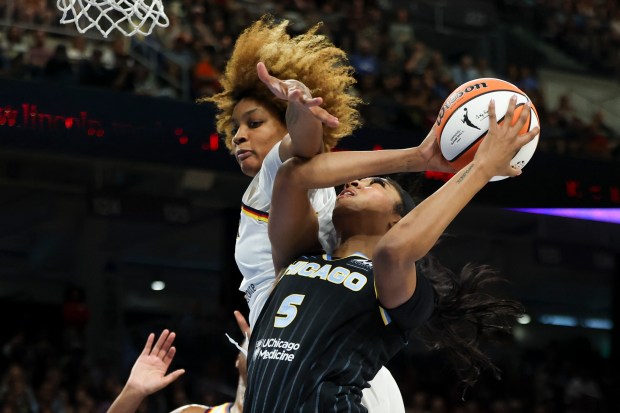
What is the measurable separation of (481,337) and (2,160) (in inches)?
411

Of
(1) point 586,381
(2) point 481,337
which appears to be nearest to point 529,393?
(1) point 586,381

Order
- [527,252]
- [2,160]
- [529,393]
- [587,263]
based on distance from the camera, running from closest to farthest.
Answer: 1. [2,160]
2. [529,393]
3. [587,263]
4. [527,252]

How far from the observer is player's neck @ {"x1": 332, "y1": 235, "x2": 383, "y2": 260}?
13.9 ft

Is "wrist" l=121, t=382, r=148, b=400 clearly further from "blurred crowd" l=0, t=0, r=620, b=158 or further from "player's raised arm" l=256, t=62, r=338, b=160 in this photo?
"blurred crowd" l=0, t=0, r=620, b=158

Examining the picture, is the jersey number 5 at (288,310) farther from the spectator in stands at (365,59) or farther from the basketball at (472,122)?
the spectator in stands at (365,59)

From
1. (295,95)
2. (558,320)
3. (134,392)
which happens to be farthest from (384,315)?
(558,320)

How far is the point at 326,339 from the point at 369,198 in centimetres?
63

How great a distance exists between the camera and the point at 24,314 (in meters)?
14.0

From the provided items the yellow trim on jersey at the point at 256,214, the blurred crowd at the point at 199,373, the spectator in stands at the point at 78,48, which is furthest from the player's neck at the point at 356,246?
the spectator in stands at the point at 78,48

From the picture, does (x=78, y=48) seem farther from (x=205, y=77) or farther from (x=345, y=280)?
(x=345, y=280)

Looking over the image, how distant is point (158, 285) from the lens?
16.8 metres

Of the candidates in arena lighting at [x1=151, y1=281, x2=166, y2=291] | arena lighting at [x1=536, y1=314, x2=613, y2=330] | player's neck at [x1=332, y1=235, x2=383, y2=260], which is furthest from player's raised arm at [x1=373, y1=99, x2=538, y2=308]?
arena lighting at [x1=536, y1=314, x2=613, y2=330]

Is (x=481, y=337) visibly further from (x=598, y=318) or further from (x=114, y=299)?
(x=598, y=318)

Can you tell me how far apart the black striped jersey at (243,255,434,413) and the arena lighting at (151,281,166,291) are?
1282 cm
